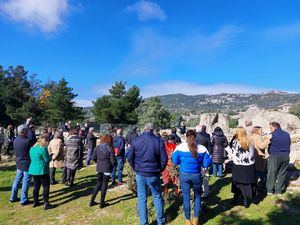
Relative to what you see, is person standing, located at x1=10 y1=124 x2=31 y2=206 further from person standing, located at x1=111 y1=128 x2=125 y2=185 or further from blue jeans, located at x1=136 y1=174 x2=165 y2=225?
blue jeans, located at x1=136 y1=174 x2=165 y2=225

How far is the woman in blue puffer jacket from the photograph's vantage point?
6.10 metres

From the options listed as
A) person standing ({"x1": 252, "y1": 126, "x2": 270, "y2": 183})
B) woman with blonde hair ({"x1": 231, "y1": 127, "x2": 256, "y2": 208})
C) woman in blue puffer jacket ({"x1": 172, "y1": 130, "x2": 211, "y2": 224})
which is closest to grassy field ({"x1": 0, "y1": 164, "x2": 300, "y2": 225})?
woman with blonde hair ({"x1": 231, "y1": 127, "x2": 256, "y2": 208})

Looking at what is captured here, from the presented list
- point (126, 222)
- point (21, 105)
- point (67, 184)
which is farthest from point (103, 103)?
point (126, 222)

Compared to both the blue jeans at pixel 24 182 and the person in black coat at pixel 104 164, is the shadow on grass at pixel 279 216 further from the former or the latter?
the blue jeans at pixel 24 182

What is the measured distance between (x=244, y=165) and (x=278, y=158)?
4.24ft

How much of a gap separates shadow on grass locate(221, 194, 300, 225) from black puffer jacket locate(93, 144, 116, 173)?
2885mm

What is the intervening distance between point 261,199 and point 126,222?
135 inches

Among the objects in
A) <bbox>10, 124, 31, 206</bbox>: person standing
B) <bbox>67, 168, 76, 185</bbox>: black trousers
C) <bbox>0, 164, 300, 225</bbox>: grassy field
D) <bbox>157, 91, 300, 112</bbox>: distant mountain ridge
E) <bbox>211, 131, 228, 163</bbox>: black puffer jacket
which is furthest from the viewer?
<bbox>157, 91, 300, 112</bbox>: distant mountain ridge

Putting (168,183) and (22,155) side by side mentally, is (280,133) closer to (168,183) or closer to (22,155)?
(168,183)

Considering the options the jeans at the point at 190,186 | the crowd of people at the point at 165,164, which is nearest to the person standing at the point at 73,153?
the crowd of people at the point at 165,164

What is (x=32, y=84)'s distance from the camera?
6581 cm

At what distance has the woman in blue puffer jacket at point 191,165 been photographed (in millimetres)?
6102

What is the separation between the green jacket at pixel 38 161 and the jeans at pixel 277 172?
5539mm

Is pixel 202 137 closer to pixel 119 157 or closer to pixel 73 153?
pixel 119 157
